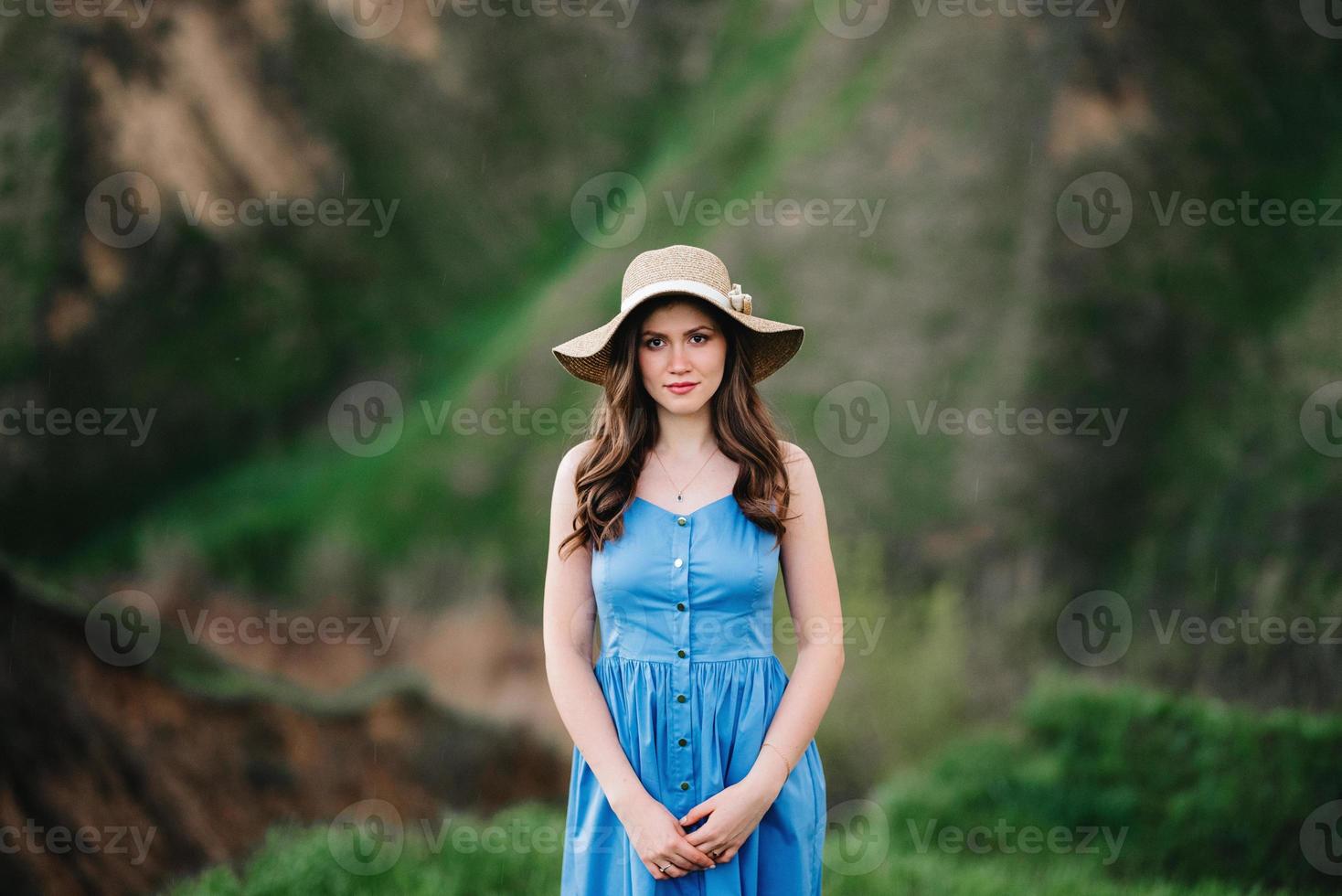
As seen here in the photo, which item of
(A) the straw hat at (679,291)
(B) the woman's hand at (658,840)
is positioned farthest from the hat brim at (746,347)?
(B) the woman's hand at (658,840)

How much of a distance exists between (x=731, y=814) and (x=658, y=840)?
0.48ft

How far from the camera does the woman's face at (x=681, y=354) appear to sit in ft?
7.71

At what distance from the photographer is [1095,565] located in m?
4.89

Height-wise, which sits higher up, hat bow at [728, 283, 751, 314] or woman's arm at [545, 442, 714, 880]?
hat bow at [728, 283, 751, 314]

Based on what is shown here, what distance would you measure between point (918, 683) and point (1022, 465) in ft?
3.38

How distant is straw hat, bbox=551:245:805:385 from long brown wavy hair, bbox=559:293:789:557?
3 cm

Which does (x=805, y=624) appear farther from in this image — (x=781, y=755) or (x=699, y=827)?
(x=699, y=827)

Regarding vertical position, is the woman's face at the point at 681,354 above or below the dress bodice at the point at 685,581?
above

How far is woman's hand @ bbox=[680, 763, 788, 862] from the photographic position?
2197 mm

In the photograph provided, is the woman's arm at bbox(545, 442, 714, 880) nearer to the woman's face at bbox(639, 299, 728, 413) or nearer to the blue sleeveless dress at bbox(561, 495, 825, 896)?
the blue sleeveless dress at bbox(561, 495, 825, 896)

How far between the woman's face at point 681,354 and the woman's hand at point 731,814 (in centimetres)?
75

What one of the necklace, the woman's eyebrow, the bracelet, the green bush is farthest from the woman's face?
the green bush

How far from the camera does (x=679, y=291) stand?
2316 millimetres

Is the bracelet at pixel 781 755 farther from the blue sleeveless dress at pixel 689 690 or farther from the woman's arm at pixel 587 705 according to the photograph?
the woman's arm at pixel 587 705
